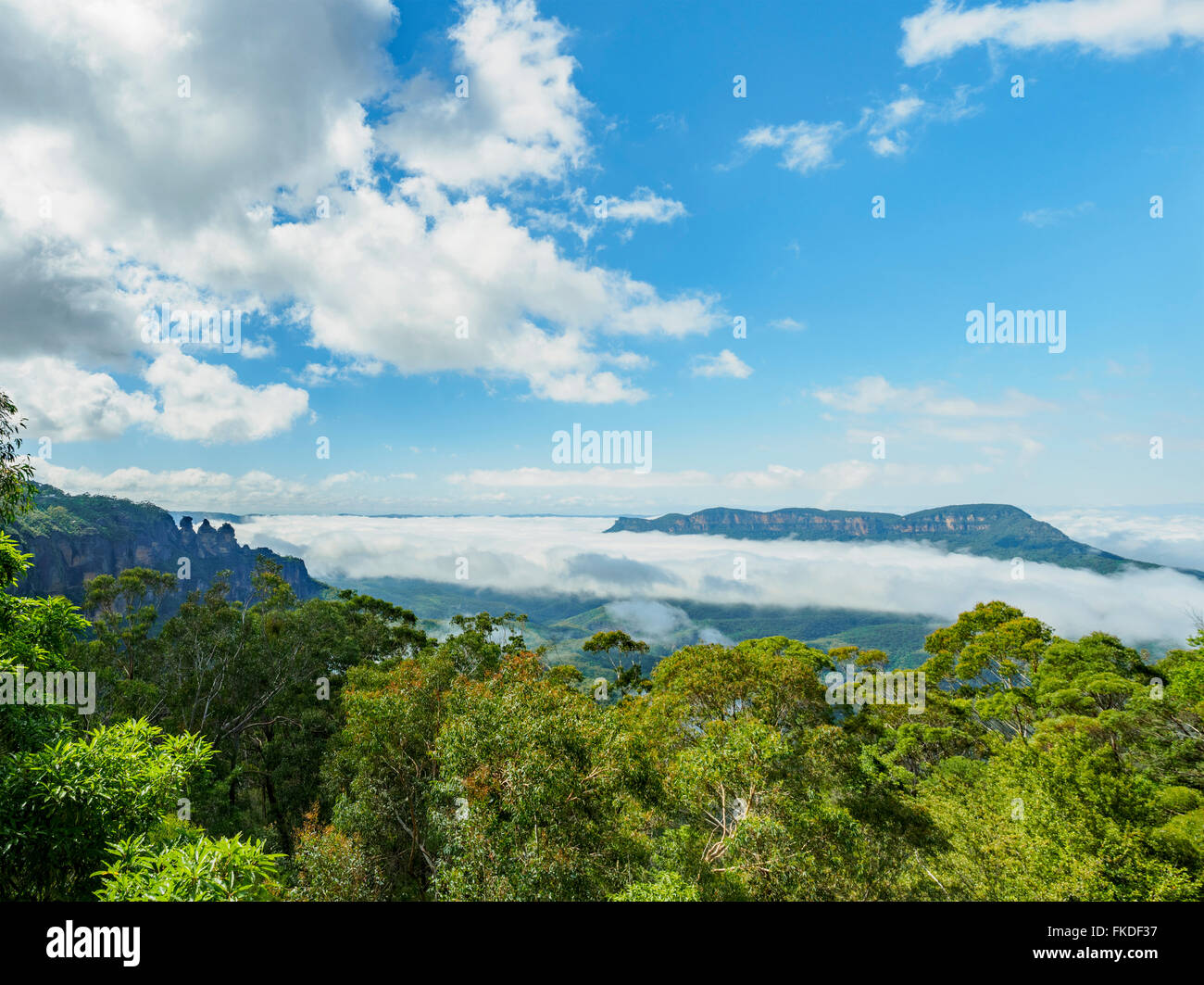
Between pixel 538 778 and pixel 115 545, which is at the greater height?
pixel 538 778

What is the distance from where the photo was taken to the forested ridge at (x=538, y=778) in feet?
21.4

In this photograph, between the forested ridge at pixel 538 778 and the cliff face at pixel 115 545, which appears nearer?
the forested ridge at pixel 538 778

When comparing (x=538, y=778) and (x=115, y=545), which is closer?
(x=538, y=778)

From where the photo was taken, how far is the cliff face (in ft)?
317

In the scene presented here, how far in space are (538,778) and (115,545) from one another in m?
169

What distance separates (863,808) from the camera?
632 inches

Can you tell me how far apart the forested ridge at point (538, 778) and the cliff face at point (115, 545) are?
2355 inches

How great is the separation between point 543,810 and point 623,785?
2.58 meters

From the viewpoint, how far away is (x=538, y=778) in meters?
9.27

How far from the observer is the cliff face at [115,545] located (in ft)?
317

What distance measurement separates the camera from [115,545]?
4791 inches
